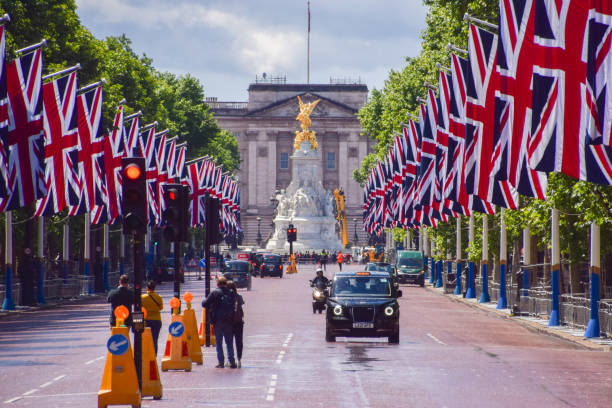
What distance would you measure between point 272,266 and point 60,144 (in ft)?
169

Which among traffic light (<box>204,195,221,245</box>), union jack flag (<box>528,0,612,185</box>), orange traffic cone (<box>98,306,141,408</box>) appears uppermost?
union jack flag (<box>528,0,612,185</box>)

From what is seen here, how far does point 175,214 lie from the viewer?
23.8 metres

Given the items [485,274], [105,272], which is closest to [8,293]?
[105,272]

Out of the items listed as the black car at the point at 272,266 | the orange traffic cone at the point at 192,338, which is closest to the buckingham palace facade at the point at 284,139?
the black car at the point at 272,266

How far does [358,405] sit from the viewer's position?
17797 millimetres

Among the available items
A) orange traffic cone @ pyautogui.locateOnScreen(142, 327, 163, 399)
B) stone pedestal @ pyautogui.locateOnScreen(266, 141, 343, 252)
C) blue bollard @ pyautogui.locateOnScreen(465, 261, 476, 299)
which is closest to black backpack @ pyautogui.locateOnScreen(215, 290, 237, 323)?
orange traffic cone @ pyautogui.locateOnScreen(142, 327, 163, 399)

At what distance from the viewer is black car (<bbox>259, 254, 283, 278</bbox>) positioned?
9106 centimetres

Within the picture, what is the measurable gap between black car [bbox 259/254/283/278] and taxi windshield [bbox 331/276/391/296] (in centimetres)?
5762

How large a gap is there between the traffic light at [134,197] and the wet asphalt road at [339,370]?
2.75 m

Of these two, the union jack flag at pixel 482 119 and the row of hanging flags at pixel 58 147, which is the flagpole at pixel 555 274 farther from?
the row of hanging flags at pixel 58 147

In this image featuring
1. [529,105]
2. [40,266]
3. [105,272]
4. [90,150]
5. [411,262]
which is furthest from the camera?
[411,262]

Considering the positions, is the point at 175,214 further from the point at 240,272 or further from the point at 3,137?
the point at 240,272

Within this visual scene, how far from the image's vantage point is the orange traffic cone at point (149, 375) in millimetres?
19033

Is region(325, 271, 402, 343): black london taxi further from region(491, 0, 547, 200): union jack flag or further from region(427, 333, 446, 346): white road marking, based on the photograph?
region(491, 0, 547, 200): union jack flag
